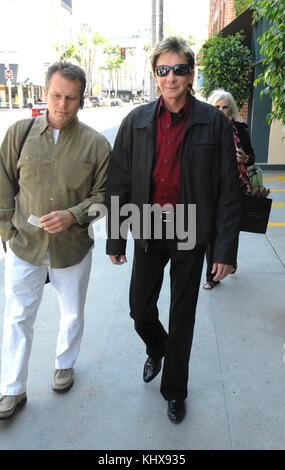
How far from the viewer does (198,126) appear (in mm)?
2352

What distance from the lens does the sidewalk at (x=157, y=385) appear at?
2418 mm

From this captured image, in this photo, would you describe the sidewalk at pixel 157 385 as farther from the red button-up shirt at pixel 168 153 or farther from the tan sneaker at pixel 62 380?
the red button-up shirt at pixel 168 153

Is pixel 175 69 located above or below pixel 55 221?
above

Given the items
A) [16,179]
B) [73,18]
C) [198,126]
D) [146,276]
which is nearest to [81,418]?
[146,276]

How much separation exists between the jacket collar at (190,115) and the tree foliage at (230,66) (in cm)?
954

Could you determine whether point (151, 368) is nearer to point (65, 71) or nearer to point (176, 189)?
point (176, 189)

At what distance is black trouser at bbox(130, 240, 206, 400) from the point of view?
8.23 ft

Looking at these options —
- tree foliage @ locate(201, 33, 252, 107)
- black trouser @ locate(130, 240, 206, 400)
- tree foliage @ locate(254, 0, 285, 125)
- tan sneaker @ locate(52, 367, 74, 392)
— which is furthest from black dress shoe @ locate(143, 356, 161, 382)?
tree foliage @ locate(201, 33, 252, 107)

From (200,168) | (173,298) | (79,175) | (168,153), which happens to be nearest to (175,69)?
(168,153)

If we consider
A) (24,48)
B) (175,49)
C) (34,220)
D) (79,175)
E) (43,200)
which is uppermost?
(24,48)

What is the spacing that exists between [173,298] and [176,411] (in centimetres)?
68

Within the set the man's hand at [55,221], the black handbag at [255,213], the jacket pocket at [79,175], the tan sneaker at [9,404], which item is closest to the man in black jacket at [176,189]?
the jacket pocket at [79,175]

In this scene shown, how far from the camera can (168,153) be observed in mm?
2395
